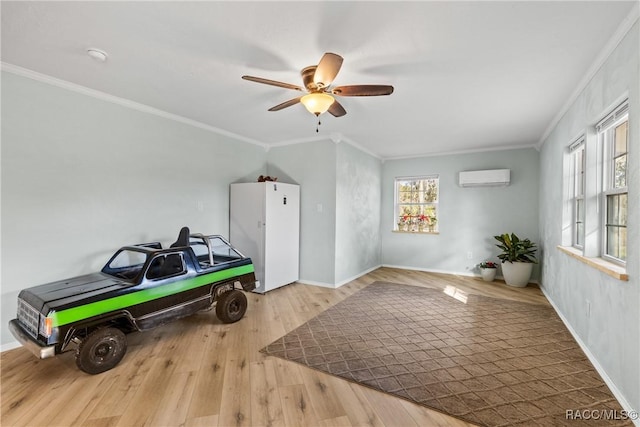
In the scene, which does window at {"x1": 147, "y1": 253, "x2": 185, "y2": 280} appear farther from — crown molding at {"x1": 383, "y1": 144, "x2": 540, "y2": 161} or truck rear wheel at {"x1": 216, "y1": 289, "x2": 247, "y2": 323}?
crown molding at {"x1": 383, "y1": 144, "x2": 540, "y2": 161}

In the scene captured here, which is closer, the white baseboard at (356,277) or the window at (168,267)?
the window at (168,267)

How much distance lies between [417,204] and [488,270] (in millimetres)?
1814

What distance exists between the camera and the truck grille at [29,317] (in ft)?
6.54

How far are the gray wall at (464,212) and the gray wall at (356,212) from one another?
364mm

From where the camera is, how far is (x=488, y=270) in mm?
4984

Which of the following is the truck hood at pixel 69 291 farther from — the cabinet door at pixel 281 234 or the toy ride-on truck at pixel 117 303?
the cabinet door at pixel 281 234

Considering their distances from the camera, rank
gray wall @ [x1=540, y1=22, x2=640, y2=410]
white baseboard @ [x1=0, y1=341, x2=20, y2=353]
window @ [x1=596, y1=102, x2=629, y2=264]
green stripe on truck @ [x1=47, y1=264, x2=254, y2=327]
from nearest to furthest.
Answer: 1. gray wall @ [x1=540, y1=22, x2=640, y2=410]
2. green stripe on truck @ [x1=47, y1=264, x2=254, y2=327]
3. window @ [x1=596, y1=102, x2=629, y2=264]
4. white baseboard @ [x1=0, y1=341, x2=20, y2=353]

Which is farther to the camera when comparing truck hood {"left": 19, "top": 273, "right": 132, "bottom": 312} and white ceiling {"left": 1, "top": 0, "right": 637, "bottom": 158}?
truck hood {"left": 19, "top": 273, "right": 132, "bottom": 312}

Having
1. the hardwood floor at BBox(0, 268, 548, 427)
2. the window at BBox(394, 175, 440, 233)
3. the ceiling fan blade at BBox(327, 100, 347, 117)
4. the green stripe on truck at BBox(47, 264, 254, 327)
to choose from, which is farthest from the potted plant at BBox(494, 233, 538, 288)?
the green stripe on truck at BBox(47, 264, 254, 327)

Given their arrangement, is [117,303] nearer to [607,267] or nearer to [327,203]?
[327,203]

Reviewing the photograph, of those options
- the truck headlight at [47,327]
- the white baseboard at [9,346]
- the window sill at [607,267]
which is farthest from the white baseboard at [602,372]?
the white baseboard at [9,346]

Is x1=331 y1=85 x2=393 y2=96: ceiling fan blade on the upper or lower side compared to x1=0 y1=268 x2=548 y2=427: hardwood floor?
upper

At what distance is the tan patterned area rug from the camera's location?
5.98 feet

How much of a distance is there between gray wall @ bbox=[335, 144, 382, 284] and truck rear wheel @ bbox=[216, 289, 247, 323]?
5.80ft
